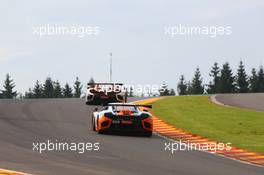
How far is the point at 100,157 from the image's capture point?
42.8 ft

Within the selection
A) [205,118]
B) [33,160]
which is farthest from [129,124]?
[205,118]

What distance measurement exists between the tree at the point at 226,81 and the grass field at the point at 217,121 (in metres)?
85.6

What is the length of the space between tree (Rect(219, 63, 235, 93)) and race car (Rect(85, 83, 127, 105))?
8953 centimetres

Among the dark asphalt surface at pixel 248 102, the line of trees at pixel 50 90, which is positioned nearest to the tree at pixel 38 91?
the line of trees at pixel 50 90

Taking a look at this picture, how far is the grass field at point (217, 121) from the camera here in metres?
19.2

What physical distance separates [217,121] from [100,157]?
41.4 ft

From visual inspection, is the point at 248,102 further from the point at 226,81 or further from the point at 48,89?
the point at 48,89

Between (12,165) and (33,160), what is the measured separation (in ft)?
2.81

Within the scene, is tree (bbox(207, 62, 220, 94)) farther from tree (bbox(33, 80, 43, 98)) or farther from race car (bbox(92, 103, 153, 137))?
race car (bbox(92, 103, 153, 137))

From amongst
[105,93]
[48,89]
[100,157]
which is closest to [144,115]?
[100,157]

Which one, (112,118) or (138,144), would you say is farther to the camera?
(112,118)

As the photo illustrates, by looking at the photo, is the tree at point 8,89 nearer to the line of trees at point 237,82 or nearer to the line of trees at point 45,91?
the line of trees at point 45,91

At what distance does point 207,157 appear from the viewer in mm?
14320

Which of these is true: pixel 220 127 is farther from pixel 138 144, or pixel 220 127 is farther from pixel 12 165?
pixel 12 165
